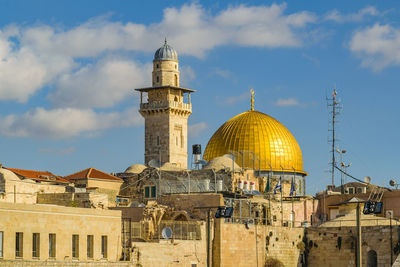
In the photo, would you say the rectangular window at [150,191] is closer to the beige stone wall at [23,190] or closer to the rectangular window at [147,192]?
the rectangular window at [147,192]

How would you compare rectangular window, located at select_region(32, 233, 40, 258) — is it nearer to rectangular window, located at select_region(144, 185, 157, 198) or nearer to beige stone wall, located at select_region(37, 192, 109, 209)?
beige stone wall, located at select_region(37, 192, 109, 209)

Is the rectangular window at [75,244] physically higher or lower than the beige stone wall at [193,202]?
lower

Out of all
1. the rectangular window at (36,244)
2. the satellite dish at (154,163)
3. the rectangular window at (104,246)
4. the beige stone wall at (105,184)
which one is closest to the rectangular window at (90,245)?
the rectangular window at (104,246)

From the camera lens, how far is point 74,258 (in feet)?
145

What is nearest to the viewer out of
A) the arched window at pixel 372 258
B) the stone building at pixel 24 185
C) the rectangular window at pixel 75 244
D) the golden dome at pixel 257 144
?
the rectangular window at pixel 75 244

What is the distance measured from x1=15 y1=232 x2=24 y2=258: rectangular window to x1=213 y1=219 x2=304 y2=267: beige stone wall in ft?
43.9

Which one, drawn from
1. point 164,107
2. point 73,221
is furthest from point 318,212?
point 73,221

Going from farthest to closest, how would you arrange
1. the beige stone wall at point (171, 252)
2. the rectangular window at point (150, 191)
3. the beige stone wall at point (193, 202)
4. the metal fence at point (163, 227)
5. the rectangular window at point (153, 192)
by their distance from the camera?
the rectangular window at point (150, 191)
the rectangular window at point (153, 192)
the beige stone wall at point (193, 202)
the metal fence at point (163, 227)
the beige stone wall at point (171, 252)

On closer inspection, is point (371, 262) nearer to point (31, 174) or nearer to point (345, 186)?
point (345, 186)

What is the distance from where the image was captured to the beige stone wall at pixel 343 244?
5294 cm

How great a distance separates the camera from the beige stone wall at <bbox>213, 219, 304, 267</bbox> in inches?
2050

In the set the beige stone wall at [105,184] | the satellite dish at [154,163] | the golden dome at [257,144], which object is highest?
the golden dome at [257,144]

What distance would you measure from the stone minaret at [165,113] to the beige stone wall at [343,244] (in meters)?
18.4

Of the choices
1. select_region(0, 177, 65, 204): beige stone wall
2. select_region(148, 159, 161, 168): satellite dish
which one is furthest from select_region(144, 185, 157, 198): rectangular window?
select_region(0, 177, 65, 204): beige stone wall
